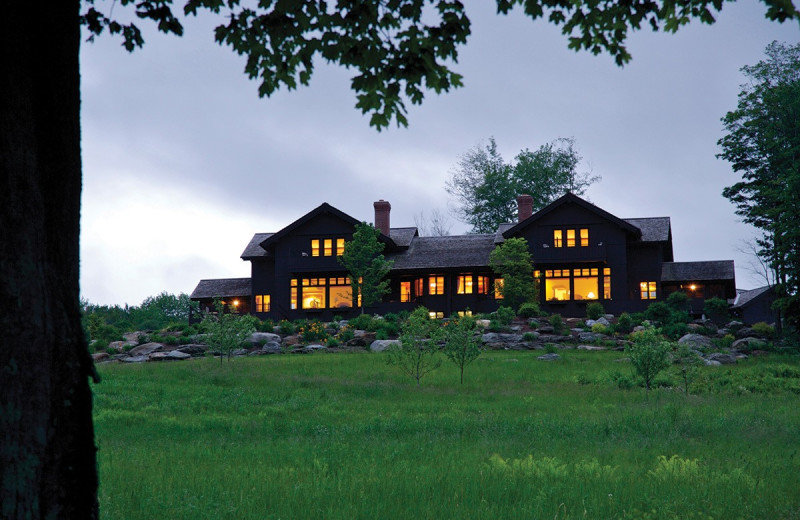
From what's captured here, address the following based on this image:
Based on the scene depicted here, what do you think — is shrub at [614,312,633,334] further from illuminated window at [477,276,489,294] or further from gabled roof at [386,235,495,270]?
illuminated window at [477,276,489,294]

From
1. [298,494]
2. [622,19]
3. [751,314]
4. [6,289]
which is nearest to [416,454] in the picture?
[298,494]

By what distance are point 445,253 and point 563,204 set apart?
321 inches

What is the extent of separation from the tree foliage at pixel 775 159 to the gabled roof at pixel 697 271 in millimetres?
5533

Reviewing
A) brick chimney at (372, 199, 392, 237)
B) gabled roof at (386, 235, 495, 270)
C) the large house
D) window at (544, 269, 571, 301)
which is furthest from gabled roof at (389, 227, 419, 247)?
window at (544, 269, 571, 301)

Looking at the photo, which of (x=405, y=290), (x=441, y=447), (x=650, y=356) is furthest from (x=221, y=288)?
(x=441, y=447)

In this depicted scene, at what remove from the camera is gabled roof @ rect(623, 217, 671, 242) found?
147 feet

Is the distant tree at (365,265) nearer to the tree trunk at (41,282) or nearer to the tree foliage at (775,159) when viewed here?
the tree foliage at (775,159)

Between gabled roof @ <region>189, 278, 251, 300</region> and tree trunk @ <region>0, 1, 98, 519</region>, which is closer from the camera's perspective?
tree trunk @ <region>0, 1, 98, 519</region>

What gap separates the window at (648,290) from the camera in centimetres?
4531

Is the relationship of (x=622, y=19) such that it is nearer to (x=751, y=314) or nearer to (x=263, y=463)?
(x=263, y=463)

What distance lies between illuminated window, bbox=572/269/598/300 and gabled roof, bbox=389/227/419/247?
444 inches

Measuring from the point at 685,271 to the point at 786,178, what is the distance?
1586cm

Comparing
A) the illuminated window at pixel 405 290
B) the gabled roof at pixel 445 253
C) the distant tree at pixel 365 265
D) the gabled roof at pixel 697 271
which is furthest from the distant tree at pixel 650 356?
the illuminated window at pixel 405 290

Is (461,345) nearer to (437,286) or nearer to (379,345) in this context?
(379,345)
